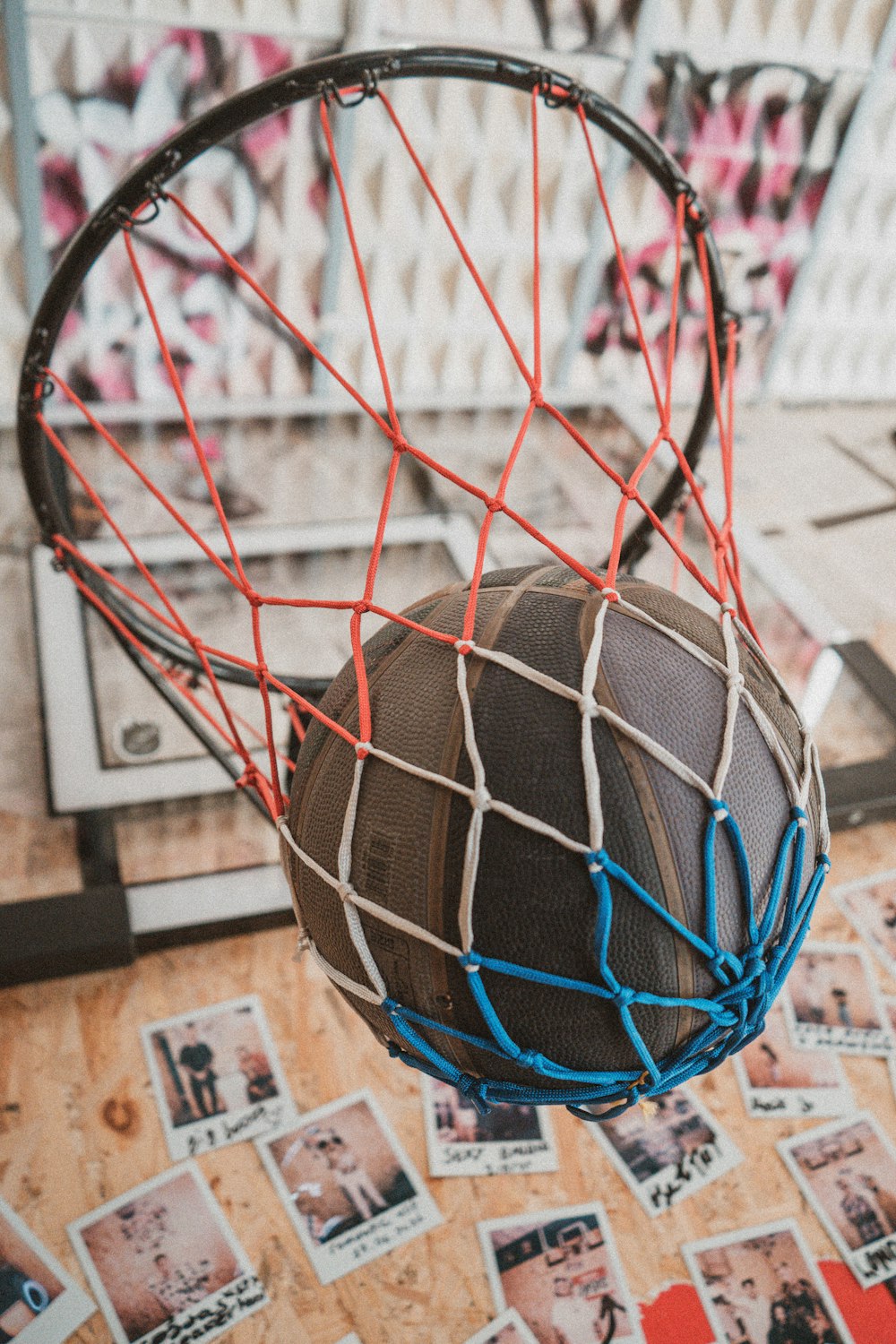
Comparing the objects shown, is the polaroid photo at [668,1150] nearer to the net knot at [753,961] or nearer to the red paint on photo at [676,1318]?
the red paint on photo at [676,1318]

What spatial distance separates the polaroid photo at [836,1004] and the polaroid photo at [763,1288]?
44cm

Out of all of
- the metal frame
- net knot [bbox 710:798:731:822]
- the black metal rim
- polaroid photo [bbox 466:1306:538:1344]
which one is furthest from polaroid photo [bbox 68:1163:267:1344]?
net knot [bbox 710:798:731:822]

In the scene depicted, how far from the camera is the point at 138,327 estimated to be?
415cm

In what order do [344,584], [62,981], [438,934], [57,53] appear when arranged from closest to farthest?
1. [438,934]
2. [62,981]
3. [344,584]
4. [57,53]

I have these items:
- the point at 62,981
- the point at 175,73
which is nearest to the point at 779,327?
the point at 175,73

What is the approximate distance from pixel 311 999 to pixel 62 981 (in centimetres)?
54

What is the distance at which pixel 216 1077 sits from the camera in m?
2.14

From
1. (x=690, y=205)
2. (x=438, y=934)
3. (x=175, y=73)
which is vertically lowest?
(x=438, y=934)

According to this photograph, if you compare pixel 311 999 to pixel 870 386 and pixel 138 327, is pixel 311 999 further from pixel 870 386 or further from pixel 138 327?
pixel 870 386

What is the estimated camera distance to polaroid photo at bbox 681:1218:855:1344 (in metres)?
1.89
